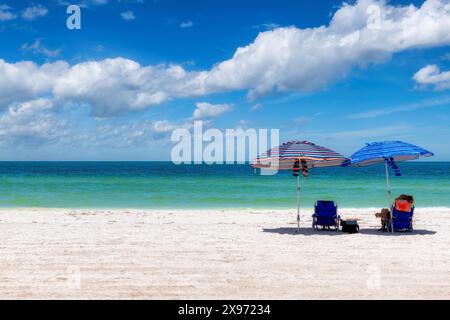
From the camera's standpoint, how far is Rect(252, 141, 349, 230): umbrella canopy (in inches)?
431

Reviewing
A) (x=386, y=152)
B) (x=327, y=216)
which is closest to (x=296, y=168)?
(x=327, y=216)

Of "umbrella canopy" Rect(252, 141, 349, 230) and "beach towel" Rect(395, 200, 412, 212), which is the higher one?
"umbrella canopy" Rect(252, 141, 349, 230)

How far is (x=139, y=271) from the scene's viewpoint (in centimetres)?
738

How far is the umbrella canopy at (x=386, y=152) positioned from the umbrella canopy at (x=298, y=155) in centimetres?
39

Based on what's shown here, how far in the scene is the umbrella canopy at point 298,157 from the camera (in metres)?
10.9

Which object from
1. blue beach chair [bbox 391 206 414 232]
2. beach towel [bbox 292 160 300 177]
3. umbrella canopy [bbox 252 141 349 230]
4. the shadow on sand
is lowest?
the shadow on sand

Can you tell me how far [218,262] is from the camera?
318 inches

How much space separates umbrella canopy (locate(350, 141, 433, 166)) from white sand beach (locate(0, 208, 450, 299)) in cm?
185

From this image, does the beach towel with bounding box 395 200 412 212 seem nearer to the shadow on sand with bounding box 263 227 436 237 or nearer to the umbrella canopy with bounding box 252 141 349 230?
the shadow on sand with bounding box 263 227 436 237

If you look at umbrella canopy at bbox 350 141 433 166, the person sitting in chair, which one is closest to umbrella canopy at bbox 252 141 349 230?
umbrella canopy at bbox 350 141 433 166

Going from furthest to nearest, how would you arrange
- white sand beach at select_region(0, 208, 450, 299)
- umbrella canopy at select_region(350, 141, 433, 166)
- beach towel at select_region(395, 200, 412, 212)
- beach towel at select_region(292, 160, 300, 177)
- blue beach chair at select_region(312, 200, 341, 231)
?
1. blue beach chair at select_region(312, 200, 341, 231)
2. beach towel at select_region(395, 200, 412, 212)
3. beach towel at select_region(292, 160, 300, 177)
4. umbrella canopy at select_region(350, 141, 433, 166)
5. white sand beach at select_region(0, 208, 450, 299)

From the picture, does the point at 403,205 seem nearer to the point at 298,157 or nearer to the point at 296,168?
the point at 296,168

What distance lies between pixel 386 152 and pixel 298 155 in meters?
2.07
